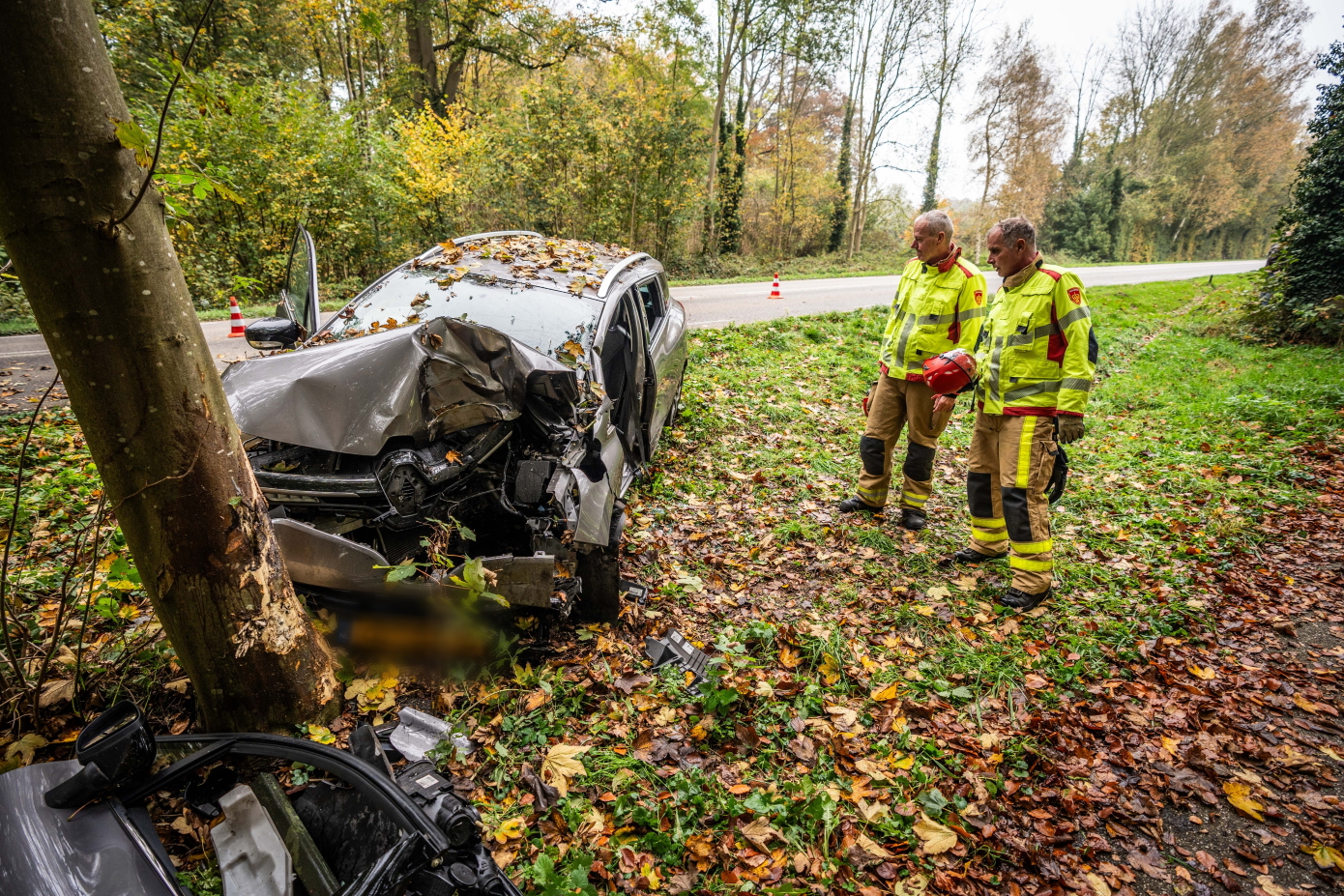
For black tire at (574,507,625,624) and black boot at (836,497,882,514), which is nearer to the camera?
black tire at (574,507,625,624)

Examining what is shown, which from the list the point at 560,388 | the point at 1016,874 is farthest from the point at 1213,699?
the point at 560,388

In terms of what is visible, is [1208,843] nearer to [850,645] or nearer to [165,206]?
[850,645]

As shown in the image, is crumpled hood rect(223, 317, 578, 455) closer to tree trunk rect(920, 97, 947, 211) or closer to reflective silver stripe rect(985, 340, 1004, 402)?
reflective silver stripe rect(985, 340, 1004, 402)

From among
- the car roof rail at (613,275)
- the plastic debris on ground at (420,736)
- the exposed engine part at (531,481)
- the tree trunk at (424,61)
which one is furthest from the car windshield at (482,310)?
the tree trunk at (424,61)

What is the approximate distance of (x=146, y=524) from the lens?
6.59ft

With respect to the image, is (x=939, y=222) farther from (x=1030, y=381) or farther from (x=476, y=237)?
Answer: (x=476, y=237)

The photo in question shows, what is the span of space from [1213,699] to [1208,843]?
3.22 ft

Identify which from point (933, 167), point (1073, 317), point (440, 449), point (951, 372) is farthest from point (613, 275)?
point (933, 167)

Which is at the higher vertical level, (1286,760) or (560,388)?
(560,388)

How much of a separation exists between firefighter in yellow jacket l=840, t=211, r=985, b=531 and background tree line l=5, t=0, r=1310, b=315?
3516 millimetres

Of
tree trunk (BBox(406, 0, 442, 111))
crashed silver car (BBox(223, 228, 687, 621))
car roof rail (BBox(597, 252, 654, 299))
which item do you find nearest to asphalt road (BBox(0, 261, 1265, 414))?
crashed silver car (BBox(223, 228, 687, 621))

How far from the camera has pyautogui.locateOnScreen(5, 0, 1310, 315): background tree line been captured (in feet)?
36.7

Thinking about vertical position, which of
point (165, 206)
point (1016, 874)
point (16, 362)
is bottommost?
point (1016, 874)

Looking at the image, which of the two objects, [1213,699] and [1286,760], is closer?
[1286,760]
